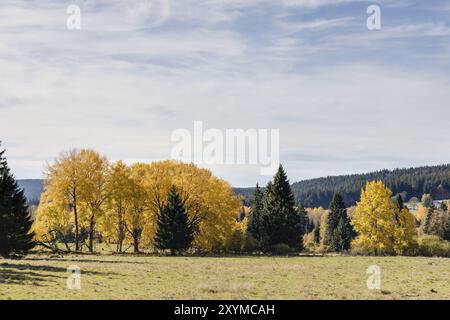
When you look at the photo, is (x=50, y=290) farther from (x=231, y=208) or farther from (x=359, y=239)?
(x=359, y=239)

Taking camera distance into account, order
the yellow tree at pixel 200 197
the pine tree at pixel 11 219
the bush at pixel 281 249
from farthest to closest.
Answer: the yellow tree at pixel 200 197 → the bush at pixel 281 249 → the pine tree at pixel 11 219

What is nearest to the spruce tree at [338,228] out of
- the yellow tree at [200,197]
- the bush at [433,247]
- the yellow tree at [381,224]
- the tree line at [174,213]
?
the tree line at [174,213]

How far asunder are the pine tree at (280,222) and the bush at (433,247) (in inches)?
678

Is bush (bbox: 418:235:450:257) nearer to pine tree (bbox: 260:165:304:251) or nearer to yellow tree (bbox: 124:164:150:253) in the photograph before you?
pine tree (bbox: 260:165:304:251)

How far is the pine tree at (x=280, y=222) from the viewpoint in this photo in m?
71.5

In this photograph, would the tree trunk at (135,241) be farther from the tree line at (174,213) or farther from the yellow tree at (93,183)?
the yellow tree at (93,183)

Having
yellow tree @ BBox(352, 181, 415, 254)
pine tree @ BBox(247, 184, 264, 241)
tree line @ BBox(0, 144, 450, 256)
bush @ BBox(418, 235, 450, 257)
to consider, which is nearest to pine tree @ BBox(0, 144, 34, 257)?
tree line @ BBox(0, 144, 450, 256)

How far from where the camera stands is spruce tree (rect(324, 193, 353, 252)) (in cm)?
9388

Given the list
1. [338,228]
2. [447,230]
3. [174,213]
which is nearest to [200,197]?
[174,213]

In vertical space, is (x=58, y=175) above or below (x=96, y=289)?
above

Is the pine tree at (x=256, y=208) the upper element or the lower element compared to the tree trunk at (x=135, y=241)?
upper

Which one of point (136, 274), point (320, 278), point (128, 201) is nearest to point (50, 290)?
point (136, 274)

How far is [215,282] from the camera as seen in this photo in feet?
92.5

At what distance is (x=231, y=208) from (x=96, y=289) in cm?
4738
